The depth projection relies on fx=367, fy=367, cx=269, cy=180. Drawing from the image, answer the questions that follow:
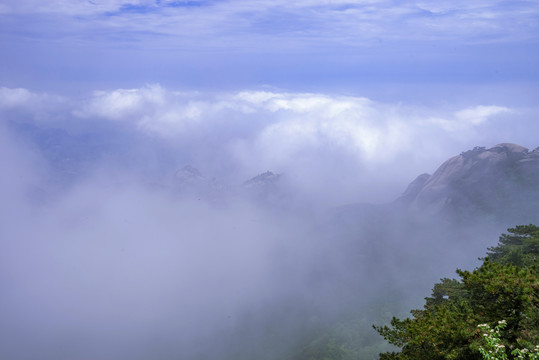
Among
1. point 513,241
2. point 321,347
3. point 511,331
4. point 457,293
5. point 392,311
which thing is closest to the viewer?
point 511,331

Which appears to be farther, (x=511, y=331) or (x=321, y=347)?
(x=321, y=347)

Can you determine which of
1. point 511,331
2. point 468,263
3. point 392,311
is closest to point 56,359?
point 392,311

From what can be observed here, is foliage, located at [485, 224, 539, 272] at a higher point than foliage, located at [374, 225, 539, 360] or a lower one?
lower

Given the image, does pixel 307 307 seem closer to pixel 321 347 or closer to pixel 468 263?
pixel 321 347

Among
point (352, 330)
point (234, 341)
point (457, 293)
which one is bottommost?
point (234, 341)

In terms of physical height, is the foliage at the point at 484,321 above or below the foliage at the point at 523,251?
above

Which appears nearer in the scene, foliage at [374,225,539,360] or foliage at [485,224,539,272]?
foliage at [374,225,539,360]

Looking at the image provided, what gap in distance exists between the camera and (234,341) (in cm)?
17388

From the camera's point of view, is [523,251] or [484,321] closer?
[484,321]

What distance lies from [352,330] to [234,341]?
57.2m

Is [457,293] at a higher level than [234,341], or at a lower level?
higher

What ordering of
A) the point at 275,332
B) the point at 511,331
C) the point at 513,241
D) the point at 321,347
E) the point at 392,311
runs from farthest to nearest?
1. the point at 275,332
2. the point at 392,311
3. the point at 321,347
4. the point at 513,241
5. the point at 511,331

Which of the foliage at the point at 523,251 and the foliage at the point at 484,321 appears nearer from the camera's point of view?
the foliage at the point at 484,321

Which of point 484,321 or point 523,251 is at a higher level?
Result: point 484,321
